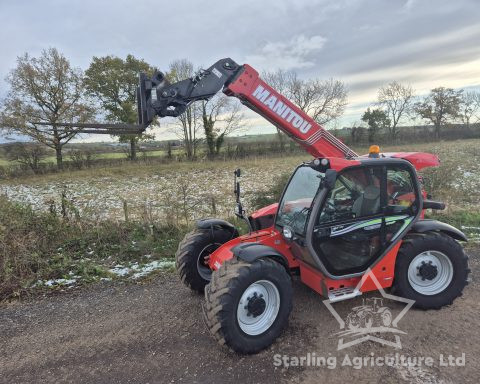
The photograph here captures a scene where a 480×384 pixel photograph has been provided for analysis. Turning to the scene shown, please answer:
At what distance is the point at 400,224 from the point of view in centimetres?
428

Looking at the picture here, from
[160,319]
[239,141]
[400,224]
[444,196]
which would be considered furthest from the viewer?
[239,141]

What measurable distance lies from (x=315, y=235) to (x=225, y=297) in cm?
A: 123

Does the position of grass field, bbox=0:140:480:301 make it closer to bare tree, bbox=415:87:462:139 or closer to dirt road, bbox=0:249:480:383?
dirt road, bbox=0:249:480:383

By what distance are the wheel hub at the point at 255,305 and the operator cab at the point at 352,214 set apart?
0.76 m

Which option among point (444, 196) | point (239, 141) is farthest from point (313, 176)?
point (239, 141)

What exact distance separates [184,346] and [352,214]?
2.48 meters

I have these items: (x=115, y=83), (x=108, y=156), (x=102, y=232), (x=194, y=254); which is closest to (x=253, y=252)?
(x=194, y=254)

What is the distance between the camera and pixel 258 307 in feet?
12.3

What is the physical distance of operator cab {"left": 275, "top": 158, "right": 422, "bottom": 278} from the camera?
13.0ft

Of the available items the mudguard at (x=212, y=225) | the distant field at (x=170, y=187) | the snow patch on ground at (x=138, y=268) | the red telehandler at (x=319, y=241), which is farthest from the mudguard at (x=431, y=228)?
the distant field at (x=170, y=187)

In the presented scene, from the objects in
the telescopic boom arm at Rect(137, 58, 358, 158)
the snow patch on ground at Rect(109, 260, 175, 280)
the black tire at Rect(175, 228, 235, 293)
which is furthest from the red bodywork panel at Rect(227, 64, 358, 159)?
the snow patch on ground at Rect(109, 260, 175, 280)

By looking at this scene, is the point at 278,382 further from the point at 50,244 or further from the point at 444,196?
the point at 444,196

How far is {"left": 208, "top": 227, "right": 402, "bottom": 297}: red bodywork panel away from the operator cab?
0.12m

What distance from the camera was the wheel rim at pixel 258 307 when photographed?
371cm
